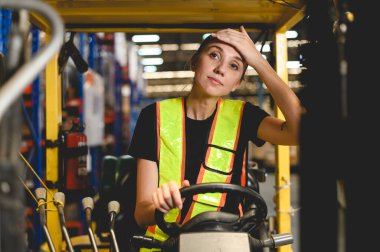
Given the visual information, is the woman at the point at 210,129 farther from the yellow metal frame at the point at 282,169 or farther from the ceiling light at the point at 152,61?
the ceiling light at the point at 152,61

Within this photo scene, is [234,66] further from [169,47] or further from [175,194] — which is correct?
[169,47]

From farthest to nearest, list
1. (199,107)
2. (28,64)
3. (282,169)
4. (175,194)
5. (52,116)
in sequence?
(52,116)
(282,169)
(199,107)
(175,194)
(28,64)

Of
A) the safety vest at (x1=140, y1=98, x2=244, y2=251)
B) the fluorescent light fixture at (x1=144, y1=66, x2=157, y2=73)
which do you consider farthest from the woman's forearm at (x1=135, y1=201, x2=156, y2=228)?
the fluorescent light fixture at (x1=144, y1=66, x2=157, y2=73)

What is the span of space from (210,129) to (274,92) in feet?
1.58

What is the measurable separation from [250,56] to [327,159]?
56.1 inches

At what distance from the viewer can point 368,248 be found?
1411 mm

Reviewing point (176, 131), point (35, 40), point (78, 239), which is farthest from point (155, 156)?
point (35, 40)

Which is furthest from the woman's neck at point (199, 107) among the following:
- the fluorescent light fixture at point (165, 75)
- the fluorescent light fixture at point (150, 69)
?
the fluorescent light fixture at point (165, 75)

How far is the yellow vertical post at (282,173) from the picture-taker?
3.53 meters

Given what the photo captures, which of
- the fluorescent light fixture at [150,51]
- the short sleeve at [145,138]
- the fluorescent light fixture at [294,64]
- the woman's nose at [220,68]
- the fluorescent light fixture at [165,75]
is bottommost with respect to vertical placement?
the short sleeve at [145,138]

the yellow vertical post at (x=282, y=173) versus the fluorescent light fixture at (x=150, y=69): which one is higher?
the fluorescent light fixture at (x=150, y=69)

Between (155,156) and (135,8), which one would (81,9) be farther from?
(155,156)

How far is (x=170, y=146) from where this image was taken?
276cm

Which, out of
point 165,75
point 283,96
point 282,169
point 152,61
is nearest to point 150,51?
point 152,61
